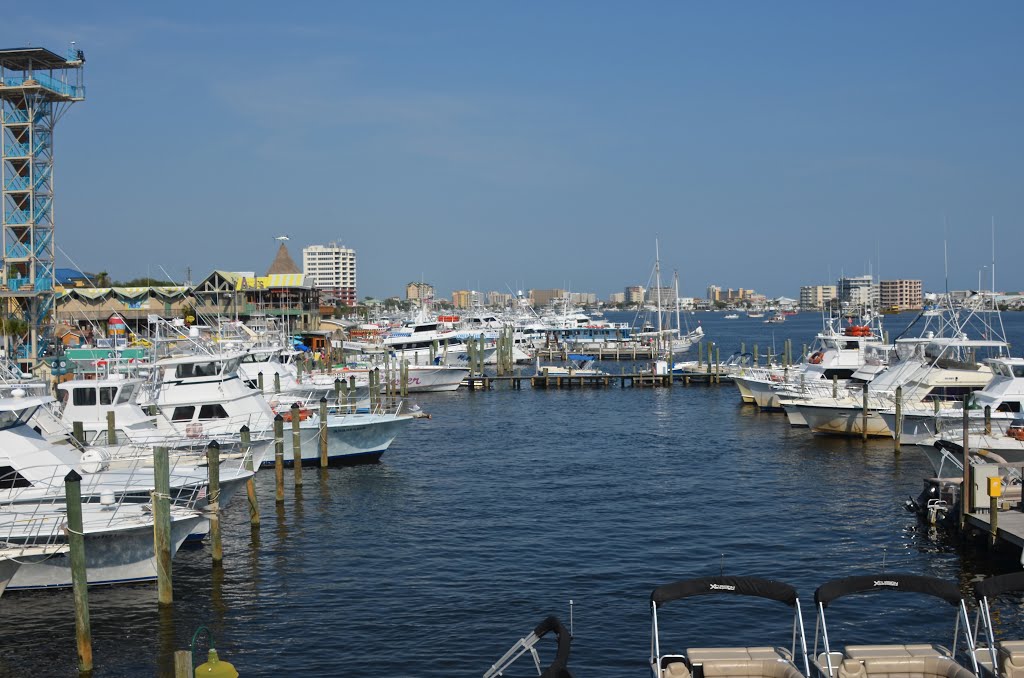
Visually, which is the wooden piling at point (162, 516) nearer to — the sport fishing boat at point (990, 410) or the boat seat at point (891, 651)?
the boat seat at point (891, 651)

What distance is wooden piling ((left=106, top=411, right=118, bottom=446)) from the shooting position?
33438 millimetres

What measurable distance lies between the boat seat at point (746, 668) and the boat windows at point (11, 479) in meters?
17.4

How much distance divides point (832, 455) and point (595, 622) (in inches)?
1009

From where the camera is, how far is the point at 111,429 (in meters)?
33.5

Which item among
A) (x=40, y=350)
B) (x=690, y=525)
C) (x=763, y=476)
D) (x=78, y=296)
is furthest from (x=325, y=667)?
(x=78, y=296)

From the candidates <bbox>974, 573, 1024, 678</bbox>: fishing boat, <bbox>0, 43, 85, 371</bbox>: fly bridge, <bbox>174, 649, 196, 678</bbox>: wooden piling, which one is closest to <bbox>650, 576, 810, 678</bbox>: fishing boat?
<bbox>974, 573, 1024, 678</bbox>: fishing boat

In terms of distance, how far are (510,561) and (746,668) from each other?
12.8m

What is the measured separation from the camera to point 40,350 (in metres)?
71.0

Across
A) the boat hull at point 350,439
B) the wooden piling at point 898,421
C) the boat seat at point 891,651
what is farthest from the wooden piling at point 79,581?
the wooden piling at point 898,421

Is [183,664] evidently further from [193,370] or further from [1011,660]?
[193,370]

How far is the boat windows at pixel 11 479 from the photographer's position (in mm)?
25047

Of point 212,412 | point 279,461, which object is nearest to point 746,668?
point 279,461

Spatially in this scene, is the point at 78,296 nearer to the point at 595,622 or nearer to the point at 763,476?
the point at 763,476

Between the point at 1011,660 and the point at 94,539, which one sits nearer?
the point at 1011,660
